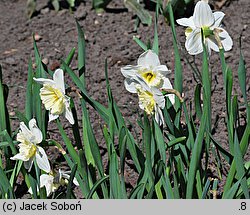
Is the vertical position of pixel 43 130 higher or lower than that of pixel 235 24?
lower

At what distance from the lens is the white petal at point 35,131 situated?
2.16 metres

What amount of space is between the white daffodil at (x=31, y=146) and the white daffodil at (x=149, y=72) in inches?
14.2

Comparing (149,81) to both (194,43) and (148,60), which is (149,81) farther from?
(194,43)

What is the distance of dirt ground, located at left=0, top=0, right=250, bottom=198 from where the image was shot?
10.1 feet

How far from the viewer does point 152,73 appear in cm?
210

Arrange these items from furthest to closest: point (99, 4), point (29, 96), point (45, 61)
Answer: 1. point (99, 4)
2. point (45, 61)
3. point (29, 96)

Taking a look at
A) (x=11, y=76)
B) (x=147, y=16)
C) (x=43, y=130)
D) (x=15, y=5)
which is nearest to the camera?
(x=43, y=130)

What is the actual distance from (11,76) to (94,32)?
1.91 ft

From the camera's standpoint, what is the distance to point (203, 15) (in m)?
2.11

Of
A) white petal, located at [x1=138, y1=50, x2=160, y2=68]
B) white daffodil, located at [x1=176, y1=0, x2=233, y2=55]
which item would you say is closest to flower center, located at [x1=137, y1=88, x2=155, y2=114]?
white petal, located at [x1=138, y1=50, x2=160, y2=68]

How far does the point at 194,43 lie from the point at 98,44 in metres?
1.42

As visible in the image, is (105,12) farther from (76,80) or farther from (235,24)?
(76,80)

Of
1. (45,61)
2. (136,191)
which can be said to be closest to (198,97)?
(136,191)

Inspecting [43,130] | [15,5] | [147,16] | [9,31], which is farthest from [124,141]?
[15,5]
